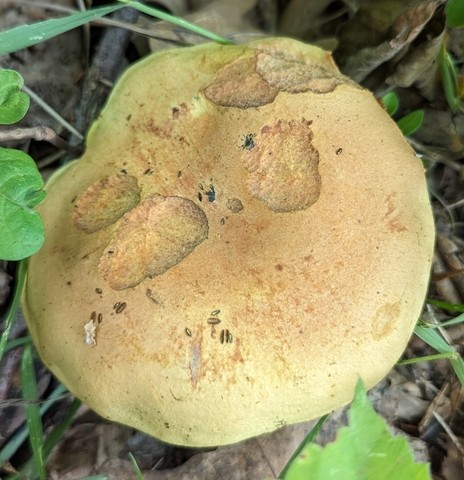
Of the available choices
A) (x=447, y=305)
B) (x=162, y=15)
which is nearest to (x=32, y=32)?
(x=162, y=15)

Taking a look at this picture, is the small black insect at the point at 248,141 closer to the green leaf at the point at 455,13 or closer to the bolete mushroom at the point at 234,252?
the bolete mushroom at the point at 234,252

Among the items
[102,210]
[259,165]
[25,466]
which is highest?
[259,165]

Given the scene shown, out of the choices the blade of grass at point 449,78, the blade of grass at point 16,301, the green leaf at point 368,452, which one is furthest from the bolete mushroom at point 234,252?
the blade of grass at point 449,78

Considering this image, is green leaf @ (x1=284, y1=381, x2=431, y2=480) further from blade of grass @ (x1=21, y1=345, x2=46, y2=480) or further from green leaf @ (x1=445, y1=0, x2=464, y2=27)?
green leaf @ (x1=445, y1=0, x2=464, y2=27)

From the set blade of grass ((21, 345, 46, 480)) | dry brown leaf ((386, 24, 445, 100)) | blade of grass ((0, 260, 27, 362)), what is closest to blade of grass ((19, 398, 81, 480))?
blade of grass ((21, 345, 46, 480))

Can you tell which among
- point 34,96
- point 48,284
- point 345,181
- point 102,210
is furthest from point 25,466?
point 345,181

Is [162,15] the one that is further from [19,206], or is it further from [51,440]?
A: [51,440]

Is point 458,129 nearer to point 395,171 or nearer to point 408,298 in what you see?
point 395,171
